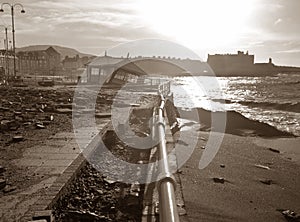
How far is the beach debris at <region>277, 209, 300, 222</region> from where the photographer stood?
5721 millimetres

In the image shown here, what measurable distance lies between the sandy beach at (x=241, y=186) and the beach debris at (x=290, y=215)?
0.07m

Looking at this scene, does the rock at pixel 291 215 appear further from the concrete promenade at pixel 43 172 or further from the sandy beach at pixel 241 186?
the concrete promenade at pixel 43 172

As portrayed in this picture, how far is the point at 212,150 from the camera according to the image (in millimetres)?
10836

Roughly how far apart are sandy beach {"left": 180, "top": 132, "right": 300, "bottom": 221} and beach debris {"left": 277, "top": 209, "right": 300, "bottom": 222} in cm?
7

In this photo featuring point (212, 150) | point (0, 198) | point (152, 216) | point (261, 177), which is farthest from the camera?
point (212, 150)

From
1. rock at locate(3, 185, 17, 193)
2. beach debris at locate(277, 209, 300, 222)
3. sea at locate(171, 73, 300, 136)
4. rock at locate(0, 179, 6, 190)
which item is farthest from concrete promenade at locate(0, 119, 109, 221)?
sea at locate(171, 73, 300, 136)

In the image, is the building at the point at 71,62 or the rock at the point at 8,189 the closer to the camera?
the rock at the point at 8,189

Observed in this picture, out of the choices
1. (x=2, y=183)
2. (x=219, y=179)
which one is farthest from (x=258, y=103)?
(x=2, y=183)

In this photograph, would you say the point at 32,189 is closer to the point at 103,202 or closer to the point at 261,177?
the point at 103,202

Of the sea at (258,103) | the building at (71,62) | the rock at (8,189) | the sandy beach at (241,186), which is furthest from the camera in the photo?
the building at (71,62)

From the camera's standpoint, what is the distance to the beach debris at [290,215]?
5.72 m

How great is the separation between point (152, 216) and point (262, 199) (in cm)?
278

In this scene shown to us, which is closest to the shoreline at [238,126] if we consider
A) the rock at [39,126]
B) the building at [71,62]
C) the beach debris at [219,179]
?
the rock at [39,126]

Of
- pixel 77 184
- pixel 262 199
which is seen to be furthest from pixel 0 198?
pixel 262 199
